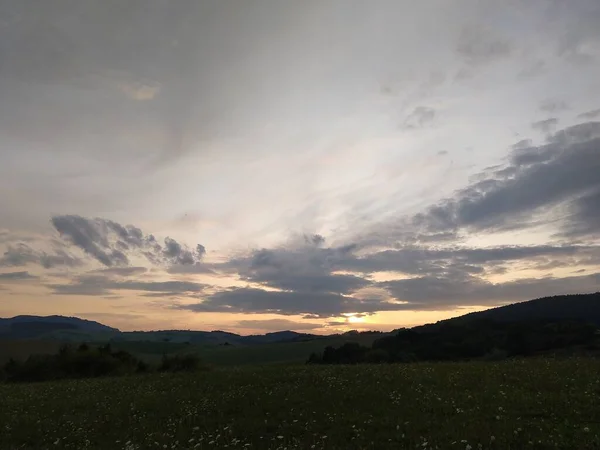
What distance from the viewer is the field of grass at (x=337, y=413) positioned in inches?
560

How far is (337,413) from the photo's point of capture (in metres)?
18.6

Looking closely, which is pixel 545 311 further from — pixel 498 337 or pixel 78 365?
pixel 78 365

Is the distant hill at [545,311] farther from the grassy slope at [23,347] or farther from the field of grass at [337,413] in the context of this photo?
the grassy slope at [23,347]

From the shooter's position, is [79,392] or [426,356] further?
[426,356]

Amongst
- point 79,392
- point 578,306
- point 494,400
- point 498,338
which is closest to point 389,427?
point 494,400

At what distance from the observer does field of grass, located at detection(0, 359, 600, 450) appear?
1422cm

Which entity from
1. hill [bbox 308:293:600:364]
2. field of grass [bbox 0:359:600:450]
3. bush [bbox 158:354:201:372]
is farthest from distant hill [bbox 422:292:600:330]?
field of grass [bbox 0:359:600:450]

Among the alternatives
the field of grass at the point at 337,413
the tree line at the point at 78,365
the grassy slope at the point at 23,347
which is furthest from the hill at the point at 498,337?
the grassy slope at the point at 23,347

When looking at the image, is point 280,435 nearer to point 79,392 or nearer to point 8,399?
point 79,392

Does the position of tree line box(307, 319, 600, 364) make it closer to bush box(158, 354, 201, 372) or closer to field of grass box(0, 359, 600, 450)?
bush box(158, 354, 201, 372)

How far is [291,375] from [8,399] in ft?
64.4

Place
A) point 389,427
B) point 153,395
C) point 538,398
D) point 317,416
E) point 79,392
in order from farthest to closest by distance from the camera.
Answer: point 79,392 < point 153,395 < point 317,416 < point 538,398 < point 389,427

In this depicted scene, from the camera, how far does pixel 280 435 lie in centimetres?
1684

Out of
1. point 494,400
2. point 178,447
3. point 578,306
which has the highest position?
point 578,306
